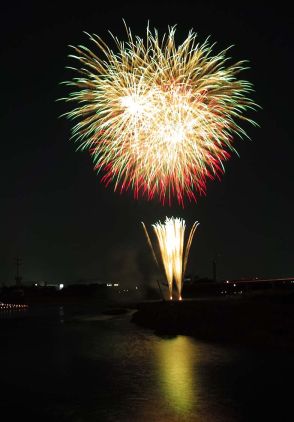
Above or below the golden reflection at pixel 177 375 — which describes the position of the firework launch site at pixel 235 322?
above

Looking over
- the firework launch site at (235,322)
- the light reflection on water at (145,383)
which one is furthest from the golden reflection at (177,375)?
the firework launch site at (235,322)

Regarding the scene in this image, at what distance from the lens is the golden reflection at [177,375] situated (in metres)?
12.7

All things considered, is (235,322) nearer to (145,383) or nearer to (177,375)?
(177,375)

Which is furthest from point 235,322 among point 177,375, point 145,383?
point 145,383

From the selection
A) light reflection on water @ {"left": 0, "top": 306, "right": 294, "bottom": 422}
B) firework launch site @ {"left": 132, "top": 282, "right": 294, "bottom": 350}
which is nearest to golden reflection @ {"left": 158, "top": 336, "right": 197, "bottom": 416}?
light reflection on water @ {"left": 0, "top": 306, "right": 294, "bottom": 422}

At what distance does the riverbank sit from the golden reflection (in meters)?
2.51

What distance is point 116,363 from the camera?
20.8 m

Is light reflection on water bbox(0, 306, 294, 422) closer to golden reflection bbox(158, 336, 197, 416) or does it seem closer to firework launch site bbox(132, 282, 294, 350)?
golden reflection bbox(158, 336, 197, 416)

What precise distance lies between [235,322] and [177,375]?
41.2 ft

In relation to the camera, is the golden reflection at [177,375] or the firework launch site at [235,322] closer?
the golden reflection at [177,375]

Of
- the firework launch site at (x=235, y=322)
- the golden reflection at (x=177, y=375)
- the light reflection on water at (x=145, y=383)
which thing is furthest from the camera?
the firework launch site at (x=235, y=322)

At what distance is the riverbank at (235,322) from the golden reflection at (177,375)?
251 centimetres

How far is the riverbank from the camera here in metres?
24.7

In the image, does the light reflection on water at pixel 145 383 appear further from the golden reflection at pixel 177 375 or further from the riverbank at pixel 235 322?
the riverbank at pixel 235 322
